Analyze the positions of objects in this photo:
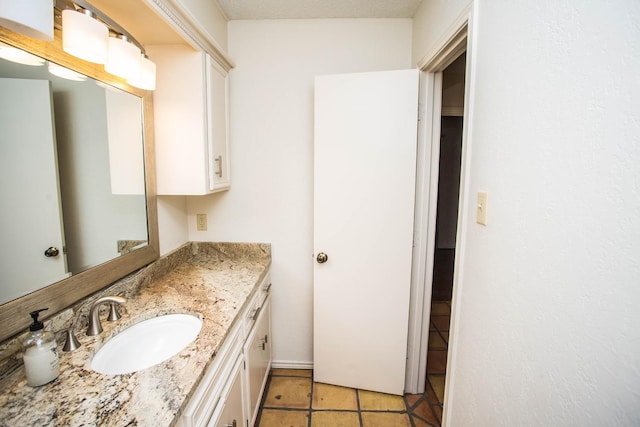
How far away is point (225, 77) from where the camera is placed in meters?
1.81

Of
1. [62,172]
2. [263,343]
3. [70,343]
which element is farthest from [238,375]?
[62,172]

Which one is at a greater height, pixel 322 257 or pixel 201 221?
pixel 201 221

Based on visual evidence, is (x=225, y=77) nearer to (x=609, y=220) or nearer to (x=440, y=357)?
(x=609, y=220)

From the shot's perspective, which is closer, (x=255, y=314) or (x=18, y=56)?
(x=18, y=56)

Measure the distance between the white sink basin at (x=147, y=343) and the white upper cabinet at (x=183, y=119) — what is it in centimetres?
67

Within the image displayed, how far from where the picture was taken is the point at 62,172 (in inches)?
39.4

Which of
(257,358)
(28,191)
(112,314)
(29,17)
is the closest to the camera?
(29,17)

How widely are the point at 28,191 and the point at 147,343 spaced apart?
68 centimetres

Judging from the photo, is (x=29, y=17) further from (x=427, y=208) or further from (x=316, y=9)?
(x=427, y=208)

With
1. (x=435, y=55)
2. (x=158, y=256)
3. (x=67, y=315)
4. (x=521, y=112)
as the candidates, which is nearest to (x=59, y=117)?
(x=67, y=315)

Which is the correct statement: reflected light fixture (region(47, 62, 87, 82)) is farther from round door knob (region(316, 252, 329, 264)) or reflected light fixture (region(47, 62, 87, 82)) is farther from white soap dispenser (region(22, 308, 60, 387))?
round door knob (region(316, 252, 329, 264))

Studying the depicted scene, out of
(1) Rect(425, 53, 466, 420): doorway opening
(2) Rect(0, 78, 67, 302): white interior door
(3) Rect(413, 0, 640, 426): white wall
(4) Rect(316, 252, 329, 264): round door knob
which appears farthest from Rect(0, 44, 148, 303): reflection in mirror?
Answer: (1) Rect(425, 53, 466, 420): doorway opening

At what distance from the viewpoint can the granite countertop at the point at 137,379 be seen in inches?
26.0

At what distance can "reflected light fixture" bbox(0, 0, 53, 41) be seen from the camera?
2.01 ft
